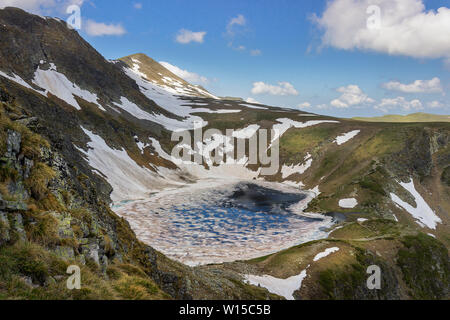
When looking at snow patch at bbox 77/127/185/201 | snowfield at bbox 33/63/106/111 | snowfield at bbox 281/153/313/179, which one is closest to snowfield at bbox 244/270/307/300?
snow patch at bbox 77/127/185/201

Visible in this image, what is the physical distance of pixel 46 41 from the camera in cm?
10888

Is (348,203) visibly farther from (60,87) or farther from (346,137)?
(60,87)

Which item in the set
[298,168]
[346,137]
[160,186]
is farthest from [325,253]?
[346,137]

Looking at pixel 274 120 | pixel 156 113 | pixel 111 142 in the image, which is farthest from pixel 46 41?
pixel 274 120

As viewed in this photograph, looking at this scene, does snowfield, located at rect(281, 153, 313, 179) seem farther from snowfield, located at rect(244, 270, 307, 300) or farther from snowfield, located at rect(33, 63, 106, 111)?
snowfield, located at rect(244, 270, 307, 300)

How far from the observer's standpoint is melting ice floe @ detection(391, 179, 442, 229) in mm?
60406

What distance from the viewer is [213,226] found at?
52688 mm

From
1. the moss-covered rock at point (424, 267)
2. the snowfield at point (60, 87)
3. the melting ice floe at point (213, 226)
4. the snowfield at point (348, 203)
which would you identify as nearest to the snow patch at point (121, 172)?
the melting ice floe at point (213, 226)

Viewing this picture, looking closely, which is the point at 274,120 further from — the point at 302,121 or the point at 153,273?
the point at 153,273

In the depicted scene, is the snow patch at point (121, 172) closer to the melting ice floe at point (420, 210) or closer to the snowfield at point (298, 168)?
the snowfield at point (298, 168)

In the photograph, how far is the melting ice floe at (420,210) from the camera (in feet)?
198

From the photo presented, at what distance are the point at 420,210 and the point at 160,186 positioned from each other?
68.5 metres

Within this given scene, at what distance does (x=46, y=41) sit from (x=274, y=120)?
106836 mm

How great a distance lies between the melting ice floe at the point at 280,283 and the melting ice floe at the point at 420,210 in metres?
46.4
